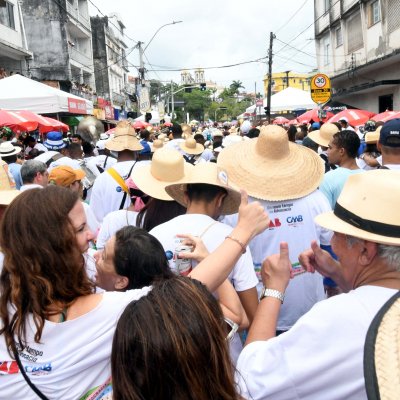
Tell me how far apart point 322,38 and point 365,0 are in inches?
357

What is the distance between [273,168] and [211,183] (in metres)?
0.88

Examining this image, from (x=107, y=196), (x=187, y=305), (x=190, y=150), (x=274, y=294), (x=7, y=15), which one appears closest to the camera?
(x=187, y=305)

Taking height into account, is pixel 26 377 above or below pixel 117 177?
below

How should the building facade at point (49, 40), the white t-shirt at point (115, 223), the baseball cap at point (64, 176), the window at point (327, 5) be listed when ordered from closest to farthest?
1. the white t-shirt at point (115, 223)
2. the baseball cap at point (64, 176)
3. the window at point (327, 5)
4. the building facade at point (49, 40)

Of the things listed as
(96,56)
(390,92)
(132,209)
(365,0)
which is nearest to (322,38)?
(365,0)

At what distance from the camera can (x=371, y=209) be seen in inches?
59.1

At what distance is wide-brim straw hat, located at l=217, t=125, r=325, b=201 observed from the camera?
117 inches

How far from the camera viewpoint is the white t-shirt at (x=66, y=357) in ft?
4.93

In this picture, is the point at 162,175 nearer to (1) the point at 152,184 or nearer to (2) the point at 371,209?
(1) the point at 152,184

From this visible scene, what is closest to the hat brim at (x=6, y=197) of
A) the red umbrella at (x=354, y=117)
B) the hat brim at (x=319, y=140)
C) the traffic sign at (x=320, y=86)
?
the hat brim at (x=319, y=140)

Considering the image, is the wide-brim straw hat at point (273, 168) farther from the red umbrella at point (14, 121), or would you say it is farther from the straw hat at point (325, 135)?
the red umbrella at point (14, 121)

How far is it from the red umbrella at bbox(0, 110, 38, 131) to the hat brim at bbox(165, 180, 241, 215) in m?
6.63

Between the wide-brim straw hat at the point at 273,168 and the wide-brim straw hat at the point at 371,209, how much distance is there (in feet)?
4.24

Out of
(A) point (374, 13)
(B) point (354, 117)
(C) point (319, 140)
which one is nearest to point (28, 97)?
(C) point (319, 140)
